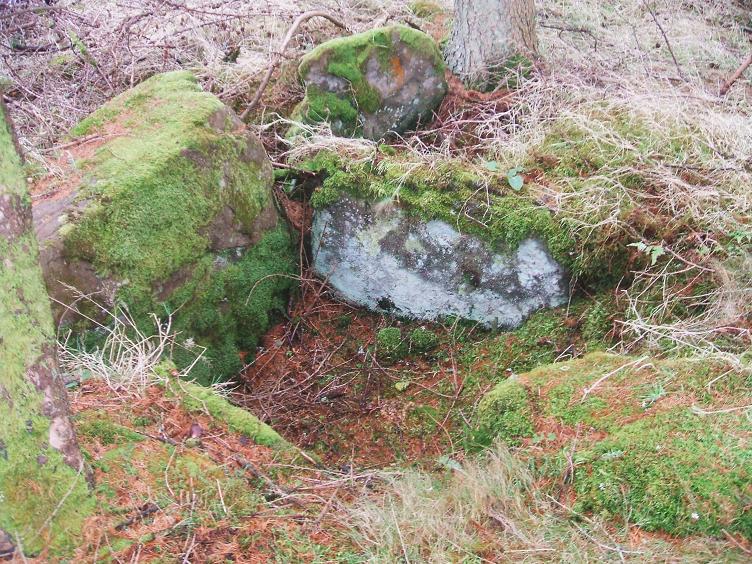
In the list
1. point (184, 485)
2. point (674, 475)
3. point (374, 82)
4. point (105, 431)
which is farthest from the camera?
point (374, 82)

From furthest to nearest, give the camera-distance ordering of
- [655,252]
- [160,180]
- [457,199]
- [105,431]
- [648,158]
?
[457,199], [648,158], [160,180], [655,252], [105,431]

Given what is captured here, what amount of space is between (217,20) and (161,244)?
3.30 m

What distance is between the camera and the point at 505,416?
2.58m

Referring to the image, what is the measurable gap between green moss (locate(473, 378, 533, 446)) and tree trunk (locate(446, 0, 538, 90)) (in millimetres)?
2957

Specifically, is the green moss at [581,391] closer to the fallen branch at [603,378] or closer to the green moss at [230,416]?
the fallen branch at [603,378]

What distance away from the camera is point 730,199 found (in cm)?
336

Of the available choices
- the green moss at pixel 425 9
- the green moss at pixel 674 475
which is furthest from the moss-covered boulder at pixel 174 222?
the green moss at pixel 425 9

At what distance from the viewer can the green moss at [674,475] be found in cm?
198

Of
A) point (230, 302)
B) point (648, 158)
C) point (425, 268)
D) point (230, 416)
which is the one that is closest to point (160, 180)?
point (230, 302)

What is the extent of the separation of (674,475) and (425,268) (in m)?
2.06

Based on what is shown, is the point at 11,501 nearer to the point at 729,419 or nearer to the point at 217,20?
the point at 729,419

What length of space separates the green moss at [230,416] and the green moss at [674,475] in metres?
1.27

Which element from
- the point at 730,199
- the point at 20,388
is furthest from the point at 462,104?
the point at 20,388

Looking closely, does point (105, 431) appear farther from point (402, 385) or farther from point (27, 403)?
point (402, 385)
